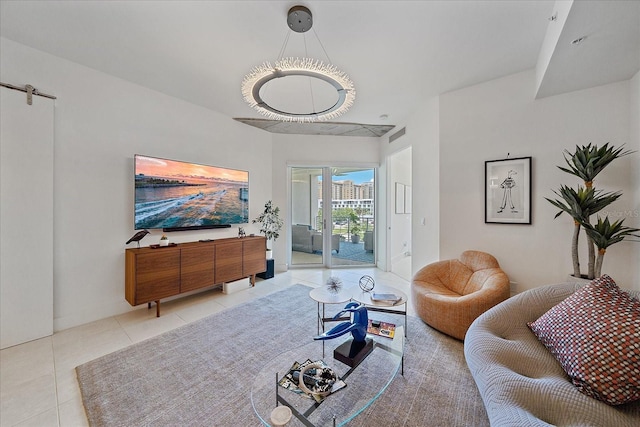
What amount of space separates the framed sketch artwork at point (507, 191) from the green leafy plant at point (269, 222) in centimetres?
353

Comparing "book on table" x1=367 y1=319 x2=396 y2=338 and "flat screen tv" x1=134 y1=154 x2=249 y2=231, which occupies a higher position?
"flat screen tv" x1=134 y1=154 x2=249 y2=231

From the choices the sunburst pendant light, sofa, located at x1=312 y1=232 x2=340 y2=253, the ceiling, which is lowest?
sofa, located at x1=312 y1=232 x2=340 y2=253

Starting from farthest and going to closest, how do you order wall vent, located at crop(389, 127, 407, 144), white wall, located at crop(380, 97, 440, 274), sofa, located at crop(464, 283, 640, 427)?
1. wall vent, located at crop(389, 127, 407, 144)
2. white wall, located at crop(380, 97, 440, 274)
3. sofa, located at crop(464, 283, 640, 427)

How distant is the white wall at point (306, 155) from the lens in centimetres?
516

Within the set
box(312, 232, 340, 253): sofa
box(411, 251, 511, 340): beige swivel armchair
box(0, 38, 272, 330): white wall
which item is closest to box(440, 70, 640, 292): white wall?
box(411, 251, 511, 340): beige swivel armchair

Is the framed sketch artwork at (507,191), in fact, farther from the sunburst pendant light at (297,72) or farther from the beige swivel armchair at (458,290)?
the sunburst pendant light at (297,72)

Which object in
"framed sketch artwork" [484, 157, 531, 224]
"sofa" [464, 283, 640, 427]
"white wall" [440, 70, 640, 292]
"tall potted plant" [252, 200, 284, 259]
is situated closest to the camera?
"sofa" [464, 283, 640, 427]

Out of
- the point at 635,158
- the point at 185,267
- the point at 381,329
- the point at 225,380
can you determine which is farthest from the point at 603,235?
the point at 185,267

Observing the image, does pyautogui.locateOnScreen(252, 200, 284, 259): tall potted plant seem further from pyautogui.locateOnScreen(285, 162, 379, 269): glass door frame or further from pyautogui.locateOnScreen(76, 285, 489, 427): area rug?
pyautogui.locateOnScreen(76, 285, 489, 427): area rug

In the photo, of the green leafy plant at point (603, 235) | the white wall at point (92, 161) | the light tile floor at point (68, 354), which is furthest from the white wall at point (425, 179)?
the white wall at point (92, 161)

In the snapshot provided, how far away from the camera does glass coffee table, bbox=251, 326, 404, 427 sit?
125 centimetres

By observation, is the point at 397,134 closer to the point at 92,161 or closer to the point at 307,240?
the point at 307,240

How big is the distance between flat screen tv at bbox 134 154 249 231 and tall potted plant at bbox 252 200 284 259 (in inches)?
14.5

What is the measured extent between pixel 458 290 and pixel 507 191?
138 centimetres
